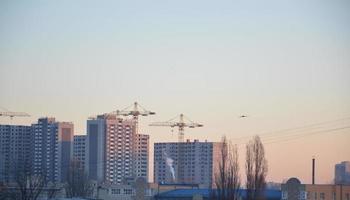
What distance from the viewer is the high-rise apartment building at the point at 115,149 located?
512 ft

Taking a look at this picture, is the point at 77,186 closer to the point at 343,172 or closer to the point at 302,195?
the point at 302,195

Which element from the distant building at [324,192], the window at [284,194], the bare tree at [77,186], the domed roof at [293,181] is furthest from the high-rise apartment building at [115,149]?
the domed roof at [293,181]

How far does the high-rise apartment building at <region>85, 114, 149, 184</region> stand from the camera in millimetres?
156125

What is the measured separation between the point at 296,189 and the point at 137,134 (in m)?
122

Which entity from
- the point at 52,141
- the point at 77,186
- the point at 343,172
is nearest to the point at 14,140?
the point at 52,141

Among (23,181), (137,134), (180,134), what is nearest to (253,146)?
(23,181)

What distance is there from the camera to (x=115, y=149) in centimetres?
16638

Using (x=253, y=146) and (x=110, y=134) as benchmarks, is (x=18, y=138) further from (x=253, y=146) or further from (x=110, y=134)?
(x=253, y=146)

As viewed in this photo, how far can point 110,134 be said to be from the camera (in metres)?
163

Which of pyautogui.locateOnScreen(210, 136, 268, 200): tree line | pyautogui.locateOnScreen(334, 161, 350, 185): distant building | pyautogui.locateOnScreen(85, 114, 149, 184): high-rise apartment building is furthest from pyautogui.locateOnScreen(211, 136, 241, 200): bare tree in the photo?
pyautogui.locateOnScreen(85, 114, 149, 184): high-rise apartment building

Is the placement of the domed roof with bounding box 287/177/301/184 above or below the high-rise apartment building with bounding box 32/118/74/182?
below

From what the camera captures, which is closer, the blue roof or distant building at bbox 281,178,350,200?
distant building at bbox 281,178,350,200

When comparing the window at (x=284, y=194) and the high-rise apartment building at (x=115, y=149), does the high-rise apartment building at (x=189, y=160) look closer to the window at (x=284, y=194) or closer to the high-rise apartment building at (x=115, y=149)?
the high-rise apartment building at (x=115, y=149)

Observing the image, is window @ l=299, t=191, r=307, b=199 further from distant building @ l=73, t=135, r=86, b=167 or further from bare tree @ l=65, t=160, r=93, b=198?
distant building @ l=73, t=135, r=86, b=167
